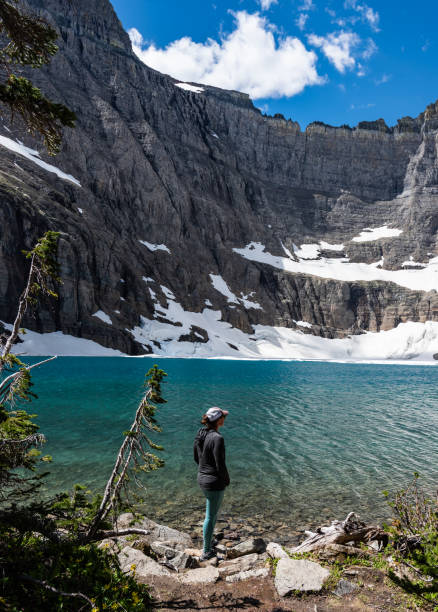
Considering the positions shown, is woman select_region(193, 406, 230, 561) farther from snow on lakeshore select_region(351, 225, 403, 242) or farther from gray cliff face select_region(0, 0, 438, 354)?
snow on lakeshore select_region(351, 225, 403, 242)

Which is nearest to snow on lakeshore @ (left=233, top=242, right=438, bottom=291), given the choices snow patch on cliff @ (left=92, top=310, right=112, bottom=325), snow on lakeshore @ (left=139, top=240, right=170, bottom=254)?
snow on lakeshore @ (left=139, top=240, right=170, bottom=254)

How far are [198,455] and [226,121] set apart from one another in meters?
196

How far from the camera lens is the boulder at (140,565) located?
5.90m

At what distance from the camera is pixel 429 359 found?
127 m

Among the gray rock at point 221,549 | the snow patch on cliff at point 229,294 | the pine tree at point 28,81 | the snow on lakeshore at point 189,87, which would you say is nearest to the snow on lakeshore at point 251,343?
the snow patch on cliff at point 229,294

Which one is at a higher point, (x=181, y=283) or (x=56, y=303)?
(x=181, y=283)

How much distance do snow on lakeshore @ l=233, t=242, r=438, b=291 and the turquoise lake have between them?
116547mm

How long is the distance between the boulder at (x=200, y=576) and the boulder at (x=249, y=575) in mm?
253

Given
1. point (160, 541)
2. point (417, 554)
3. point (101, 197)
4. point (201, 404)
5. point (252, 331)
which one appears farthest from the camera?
point (252, 331)

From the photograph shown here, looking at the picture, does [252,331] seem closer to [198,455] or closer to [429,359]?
[429,359]

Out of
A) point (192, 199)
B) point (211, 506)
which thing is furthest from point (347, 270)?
point (211, 506)

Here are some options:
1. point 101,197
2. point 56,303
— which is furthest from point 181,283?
point 56,303

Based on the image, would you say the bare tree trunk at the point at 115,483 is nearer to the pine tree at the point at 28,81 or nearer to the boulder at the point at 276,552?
the boulder at the point at 276,552

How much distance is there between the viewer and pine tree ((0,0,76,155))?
4.75 metres
